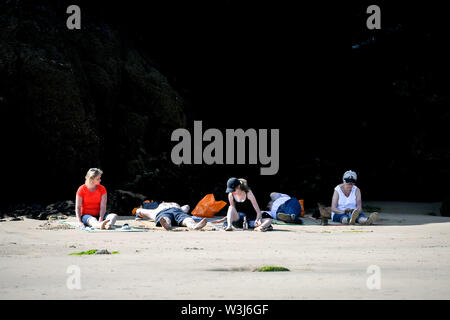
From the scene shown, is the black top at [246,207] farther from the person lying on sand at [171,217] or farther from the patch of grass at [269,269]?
the patch of grass at [269,269]

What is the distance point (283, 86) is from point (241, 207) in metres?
8.52

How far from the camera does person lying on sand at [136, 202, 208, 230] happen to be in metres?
9.43

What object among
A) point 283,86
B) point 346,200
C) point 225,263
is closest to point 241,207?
point 346,200

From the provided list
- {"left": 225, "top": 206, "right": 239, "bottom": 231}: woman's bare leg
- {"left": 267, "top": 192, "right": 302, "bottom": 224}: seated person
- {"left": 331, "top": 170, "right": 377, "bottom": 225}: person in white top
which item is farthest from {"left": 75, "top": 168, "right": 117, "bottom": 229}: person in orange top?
{"left": 331, "top": 170, "right": 377, "bottom": 225}: person in white top

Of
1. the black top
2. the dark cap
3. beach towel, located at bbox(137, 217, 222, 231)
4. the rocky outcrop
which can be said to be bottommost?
beach towel, located at bbox(137, 217, 222, 231)

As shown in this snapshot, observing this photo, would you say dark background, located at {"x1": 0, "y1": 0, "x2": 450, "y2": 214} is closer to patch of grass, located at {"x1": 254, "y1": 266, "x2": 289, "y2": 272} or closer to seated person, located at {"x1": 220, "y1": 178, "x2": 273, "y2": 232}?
seated person, located at {"x1": 220, "y1": 178, "x2": 273, "y2": 232}

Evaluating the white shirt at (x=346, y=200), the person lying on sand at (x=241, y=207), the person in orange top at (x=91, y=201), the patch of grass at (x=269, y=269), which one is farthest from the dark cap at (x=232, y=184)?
the patch of grass at (x=269, y=269)

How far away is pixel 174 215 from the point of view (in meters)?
9.96

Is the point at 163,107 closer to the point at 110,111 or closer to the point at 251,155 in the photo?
the point at 110,111

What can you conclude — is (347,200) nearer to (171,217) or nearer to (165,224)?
(171,217)

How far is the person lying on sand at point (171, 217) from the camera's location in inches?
371

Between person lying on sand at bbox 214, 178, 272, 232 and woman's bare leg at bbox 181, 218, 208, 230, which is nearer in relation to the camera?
woman's bare leg at bbox 181, 218, 208, 230

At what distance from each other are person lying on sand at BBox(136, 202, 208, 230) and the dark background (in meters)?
4.34

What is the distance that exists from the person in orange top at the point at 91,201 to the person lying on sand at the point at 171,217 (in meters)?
0.87
